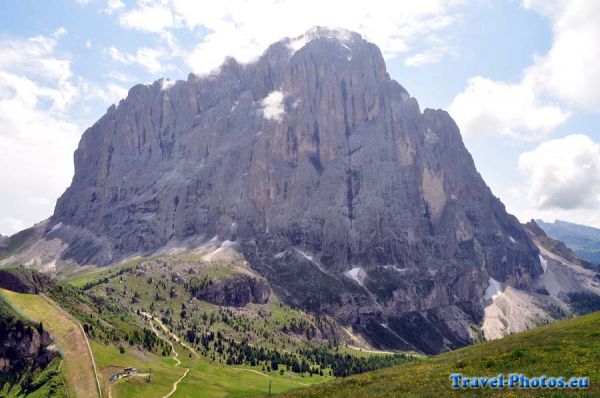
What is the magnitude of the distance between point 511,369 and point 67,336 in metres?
113

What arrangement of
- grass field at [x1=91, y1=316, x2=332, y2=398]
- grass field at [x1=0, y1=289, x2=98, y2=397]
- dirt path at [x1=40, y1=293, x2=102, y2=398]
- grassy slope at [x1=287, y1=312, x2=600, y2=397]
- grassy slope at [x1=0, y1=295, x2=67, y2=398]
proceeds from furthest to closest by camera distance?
1. grass field at [x1=91, y1=316, x2=332, y2=398]
2. dirt path at [x1=40, y1=293, x2=102, y2=398]
3. grass field at [x1=0, y1=289, x2=98, y2=397]
4. grassy slope at [x1=0, y1=295, x2=67, y2=398]
5. grassy slope at [x1=287, y1=312, x2=600, y2=397]

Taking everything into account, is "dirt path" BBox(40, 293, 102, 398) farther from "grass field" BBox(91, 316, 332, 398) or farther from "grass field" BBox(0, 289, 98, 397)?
"grass field" BBox(91, 316, 332, 398)

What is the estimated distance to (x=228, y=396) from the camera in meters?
125

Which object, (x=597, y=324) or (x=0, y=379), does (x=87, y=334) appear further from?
(x=597, y=324)

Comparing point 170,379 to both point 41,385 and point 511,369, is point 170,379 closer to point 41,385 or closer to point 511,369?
point 41,385

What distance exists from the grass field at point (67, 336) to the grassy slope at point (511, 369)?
213ft

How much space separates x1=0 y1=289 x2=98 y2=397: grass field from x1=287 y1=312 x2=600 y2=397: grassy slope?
65045mm

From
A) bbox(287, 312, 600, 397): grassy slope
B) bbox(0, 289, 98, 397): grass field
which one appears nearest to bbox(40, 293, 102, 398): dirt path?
bbox(0, 289, 98, 397): grass field

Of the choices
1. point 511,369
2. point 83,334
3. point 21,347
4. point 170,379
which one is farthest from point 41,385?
point 511,369

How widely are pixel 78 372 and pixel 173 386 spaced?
22.5 metres

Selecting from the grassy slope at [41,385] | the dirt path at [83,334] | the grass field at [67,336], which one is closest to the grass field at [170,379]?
the dirt path at [83,334]

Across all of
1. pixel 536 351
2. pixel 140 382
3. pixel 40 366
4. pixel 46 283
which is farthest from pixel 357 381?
pixel 46 283

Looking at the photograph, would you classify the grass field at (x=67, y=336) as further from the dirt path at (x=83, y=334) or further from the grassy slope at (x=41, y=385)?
the grassy slope at (x=41, y=385)

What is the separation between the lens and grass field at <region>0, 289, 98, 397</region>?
108 metres
